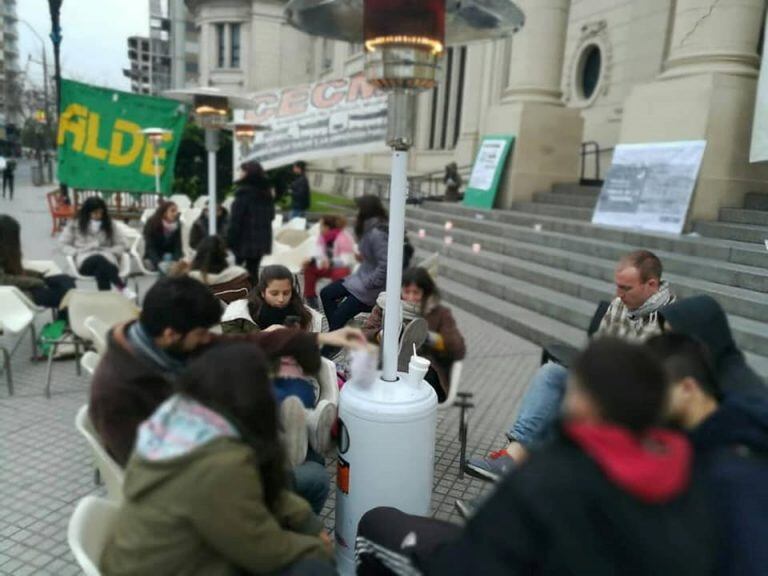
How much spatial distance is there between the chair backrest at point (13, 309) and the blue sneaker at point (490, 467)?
356 centimetres

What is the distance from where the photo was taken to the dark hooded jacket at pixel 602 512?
1.18m

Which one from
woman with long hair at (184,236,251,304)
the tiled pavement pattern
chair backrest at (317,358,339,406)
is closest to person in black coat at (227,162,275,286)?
woman with long hair at (184,236,251,304)

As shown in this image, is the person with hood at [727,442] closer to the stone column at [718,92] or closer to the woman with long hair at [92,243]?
the woman with long hair at [92,243]

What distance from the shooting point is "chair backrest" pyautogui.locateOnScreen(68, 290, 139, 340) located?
4344mm

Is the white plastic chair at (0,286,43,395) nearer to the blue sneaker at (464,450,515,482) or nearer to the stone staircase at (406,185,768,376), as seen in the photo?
the blue sneaker at (464,450,515,482)

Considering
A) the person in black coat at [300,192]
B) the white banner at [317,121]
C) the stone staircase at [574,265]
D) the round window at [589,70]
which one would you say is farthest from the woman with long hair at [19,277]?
the round window at [589,70]

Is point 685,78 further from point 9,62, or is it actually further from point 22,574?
point 9,62

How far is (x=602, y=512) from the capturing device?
→ 120cm

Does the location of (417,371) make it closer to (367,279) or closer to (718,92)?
(367,279)

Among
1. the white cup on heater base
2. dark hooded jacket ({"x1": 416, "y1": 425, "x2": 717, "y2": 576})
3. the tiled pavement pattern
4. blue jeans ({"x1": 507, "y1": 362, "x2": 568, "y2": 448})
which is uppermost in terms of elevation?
dark hooded jacket ({"x1": 416, "y1": 425, "x2": 717, "y2": 576})

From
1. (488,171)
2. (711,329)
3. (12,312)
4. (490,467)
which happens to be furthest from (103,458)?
(488,171)

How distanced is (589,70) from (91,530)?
46.5 feet

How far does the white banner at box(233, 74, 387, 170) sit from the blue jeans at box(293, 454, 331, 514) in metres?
8.34

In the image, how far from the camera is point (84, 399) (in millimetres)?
4477
